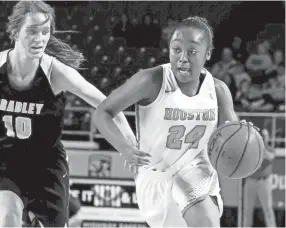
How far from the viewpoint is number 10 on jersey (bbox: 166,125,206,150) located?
337 centimetres

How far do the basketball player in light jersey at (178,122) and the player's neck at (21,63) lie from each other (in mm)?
482

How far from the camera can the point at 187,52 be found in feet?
10.9

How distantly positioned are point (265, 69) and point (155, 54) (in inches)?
70.4

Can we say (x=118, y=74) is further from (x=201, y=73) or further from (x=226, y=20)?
(x=201, y=73)

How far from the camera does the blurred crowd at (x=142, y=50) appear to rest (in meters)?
7.80

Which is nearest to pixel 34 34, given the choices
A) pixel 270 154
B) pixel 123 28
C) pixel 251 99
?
pixel 270 154

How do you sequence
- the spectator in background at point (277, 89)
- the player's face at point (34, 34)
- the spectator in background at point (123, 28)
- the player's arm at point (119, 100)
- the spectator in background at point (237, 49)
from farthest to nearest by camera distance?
the spectator in background at point (123, 28)
the spectator in background at point (237, 49)
the spectator in background at point (277, 89)
the player's face at point (34, 34)
the player's arm at point (119, 100)

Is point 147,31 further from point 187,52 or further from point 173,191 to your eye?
point 173,191

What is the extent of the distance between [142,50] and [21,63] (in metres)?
5.86

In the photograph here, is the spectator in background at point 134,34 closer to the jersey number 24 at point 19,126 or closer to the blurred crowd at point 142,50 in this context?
the blurred crowd at point 142,50

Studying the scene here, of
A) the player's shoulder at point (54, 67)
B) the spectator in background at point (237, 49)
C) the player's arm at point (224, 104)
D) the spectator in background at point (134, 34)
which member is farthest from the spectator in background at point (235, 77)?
the player's shoulder at point (54, 67)

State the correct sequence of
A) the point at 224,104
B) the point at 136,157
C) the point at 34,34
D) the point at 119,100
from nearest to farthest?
the point at 136,157
the point at 119,100
the point at 34,34
the point at 224,104

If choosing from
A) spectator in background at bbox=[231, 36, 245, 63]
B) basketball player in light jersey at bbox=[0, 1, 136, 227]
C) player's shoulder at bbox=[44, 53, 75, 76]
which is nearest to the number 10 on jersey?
basketball player in light jersey at bbox=[0, 1, 136, 227]

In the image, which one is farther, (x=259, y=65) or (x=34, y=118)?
(x=259, y=65)
